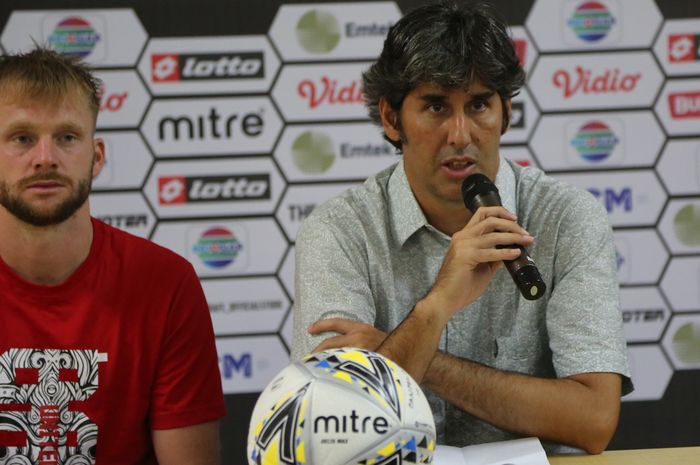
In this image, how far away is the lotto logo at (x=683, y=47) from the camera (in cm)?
300

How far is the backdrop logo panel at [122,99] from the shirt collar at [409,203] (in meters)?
1.10

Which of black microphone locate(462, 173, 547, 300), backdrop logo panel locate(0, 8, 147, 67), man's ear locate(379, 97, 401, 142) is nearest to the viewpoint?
black microphone locate(462, 173, 547, 300)

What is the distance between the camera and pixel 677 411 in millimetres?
3070

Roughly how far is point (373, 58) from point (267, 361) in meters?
0.97

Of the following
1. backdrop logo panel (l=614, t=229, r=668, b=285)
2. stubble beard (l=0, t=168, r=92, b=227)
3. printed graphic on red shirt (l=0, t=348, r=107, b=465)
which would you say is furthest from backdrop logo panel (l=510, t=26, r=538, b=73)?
printed graphic on red shirt (l=0, t=348, r=107, b=465)

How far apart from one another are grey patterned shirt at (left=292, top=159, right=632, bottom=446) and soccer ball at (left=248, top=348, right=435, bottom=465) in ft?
2.37

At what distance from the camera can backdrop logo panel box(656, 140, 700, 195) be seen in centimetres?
301

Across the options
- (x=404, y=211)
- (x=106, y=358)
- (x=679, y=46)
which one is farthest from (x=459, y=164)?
(x=679, y=46)

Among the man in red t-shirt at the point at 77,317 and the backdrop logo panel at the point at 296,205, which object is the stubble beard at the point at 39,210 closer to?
the man in red t-shirt at the point at 77,317

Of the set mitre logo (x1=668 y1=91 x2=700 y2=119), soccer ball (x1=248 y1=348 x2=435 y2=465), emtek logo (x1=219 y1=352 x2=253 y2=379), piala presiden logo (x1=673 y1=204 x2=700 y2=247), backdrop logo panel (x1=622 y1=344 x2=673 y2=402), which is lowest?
soccer ball (x1=248 y1=348 x2=435 y2=465)

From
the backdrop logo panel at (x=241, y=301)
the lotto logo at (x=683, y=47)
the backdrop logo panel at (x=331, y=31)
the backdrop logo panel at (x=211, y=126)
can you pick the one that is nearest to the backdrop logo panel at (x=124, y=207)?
the backdrop logo panel at (x=211, y=126)

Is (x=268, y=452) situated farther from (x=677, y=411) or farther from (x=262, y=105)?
(x=677, y=411)

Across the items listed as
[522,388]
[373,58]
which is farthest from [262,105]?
[522,388]

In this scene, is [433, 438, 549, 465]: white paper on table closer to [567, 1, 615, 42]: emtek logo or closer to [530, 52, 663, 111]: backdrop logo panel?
[530, 52, 663, 111]: backdrop logo panel
